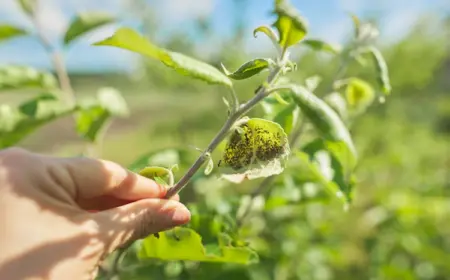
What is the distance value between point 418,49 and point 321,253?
3196 mm

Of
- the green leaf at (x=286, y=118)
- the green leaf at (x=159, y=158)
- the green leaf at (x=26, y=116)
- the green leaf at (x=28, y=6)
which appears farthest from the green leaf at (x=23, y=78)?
the green leaf at (x=286, y=118)

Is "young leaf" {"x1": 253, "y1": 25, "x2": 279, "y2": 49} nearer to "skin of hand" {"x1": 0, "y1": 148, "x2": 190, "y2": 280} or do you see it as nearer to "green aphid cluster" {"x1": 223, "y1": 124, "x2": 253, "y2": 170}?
"green aphid cluster" {"x1": 223, "y1": 124, "x2": 253, "y2": 170}

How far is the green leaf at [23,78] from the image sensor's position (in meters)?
1.62

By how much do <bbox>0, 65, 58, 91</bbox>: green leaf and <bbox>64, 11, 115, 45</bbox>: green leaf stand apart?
0.44 ft

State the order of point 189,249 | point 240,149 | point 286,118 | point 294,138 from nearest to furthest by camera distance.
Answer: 1. point 240,149
2. point 189,249
3. point 286,118
4. point 294,138

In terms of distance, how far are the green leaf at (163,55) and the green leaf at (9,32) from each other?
1107mm

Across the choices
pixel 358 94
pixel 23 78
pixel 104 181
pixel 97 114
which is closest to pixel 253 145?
pixel 104 181

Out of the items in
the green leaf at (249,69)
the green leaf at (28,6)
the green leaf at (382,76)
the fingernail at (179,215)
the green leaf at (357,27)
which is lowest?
the fingernail at (179,215)

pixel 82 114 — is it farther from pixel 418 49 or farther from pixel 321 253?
pixel 418 49

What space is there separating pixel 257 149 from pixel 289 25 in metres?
0.19

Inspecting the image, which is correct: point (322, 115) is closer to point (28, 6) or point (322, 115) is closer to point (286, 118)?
point (286, 118)

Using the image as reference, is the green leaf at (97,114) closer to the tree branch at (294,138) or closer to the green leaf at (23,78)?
the green leaf at (23,78)

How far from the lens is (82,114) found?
65.6 inches

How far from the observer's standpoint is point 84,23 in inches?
63.4
